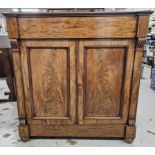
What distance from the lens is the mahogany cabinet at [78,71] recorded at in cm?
122

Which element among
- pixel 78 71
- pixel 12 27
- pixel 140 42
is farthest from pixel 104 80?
pixel 12 27

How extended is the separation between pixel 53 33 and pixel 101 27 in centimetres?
34

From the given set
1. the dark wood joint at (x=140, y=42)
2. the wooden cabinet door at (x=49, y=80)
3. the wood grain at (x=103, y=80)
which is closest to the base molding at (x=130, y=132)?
the wood grain at (x=103, y=80)

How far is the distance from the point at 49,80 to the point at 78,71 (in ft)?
0.79

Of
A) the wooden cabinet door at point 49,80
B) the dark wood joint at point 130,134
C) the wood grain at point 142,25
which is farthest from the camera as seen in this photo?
the dark wood joint at point 130,134

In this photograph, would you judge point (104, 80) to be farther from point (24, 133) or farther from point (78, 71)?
point (24, 133)

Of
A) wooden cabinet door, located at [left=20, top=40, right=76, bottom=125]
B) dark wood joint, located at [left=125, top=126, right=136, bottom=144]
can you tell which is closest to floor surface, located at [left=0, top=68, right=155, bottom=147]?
dark wood joint, located at [left=125, top=126, right=136, bottom=144]

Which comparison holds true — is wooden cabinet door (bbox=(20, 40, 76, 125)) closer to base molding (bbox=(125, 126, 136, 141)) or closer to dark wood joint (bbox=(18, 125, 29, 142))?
dark wood joint (bbox=(18, 125, 29, 142))

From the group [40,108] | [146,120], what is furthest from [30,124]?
[146,120]

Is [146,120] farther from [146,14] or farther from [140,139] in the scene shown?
[146,14]

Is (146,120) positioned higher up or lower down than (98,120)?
lower down

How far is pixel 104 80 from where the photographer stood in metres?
1.37

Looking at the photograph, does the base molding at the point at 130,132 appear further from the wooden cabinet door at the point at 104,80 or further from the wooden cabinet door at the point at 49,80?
the wooden cabinet door at the point at 49,80

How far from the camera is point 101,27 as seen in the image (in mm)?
1223
